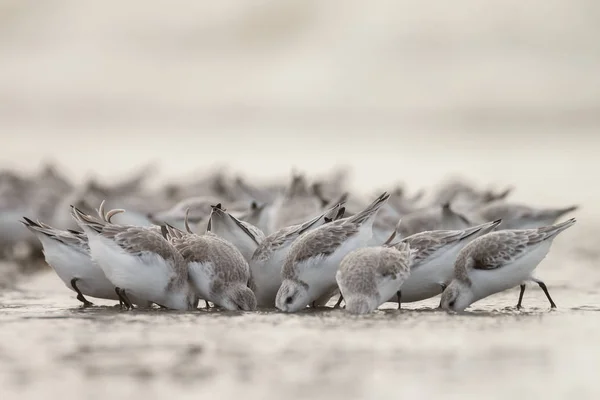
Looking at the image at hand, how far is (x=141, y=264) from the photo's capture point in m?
8.41

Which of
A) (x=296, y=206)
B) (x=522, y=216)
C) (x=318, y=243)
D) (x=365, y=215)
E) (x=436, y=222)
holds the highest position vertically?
(x=365, y=215)

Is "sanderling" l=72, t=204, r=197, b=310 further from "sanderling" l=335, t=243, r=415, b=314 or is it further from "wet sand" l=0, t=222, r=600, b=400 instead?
"sanderling" l=335, t=243, r=415, b=314

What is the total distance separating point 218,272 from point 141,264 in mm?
547

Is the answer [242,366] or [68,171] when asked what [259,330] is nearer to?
[242,366]

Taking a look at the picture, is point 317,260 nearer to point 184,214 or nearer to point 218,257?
point 218,257

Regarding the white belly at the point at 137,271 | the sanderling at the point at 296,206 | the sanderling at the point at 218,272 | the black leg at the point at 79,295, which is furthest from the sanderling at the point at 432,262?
the sanderling at the point at 296,206

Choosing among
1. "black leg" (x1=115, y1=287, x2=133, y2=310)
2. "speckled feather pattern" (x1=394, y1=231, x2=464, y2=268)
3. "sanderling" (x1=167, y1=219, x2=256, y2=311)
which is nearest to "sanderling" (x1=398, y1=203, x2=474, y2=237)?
"speckled feather pattern" (x1=394, y1=231, x2=464, y2=268)

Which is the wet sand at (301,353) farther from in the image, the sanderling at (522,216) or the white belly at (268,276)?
the sanderling at (522,216)

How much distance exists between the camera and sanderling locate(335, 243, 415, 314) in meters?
8.20

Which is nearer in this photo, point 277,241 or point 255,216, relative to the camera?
point 277,241

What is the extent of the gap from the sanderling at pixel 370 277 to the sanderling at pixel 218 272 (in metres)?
0.68

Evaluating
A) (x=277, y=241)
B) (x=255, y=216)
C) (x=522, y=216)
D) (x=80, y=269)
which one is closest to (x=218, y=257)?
(x=277, y=241)

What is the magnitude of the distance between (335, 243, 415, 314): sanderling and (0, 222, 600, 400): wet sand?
13 centimetres

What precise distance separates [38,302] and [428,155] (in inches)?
722
